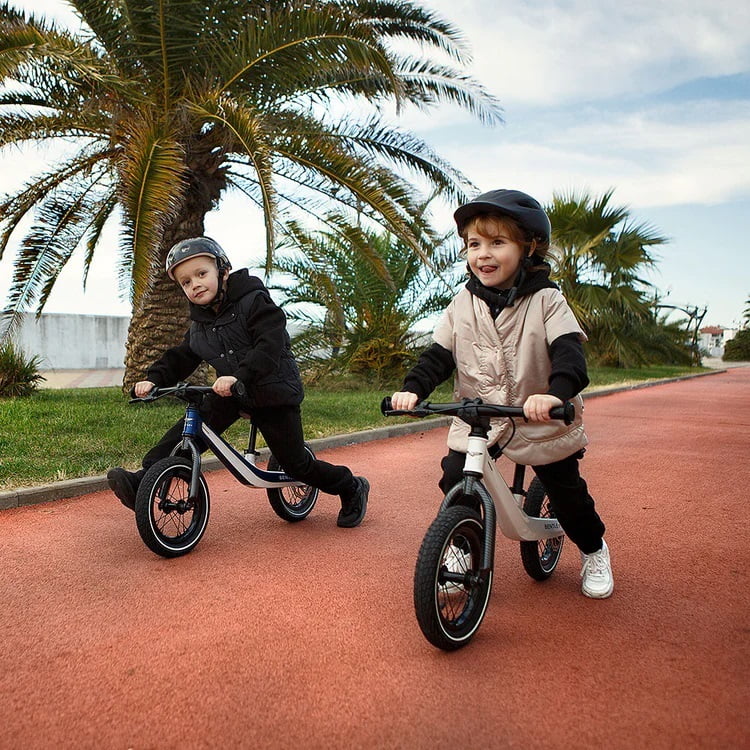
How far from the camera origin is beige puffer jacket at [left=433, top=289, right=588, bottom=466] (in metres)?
Answer: 3.04

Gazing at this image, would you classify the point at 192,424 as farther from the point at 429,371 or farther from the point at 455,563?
the point at 455,563

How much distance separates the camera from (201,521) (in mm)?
4316

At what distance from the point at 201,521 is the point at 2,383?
330 inches

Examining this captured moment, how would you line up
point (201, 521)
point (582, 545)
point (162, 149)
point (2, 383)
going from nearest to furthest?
point (582, 545)
point (201, 521)
point (162, 149)
point (2, 383)

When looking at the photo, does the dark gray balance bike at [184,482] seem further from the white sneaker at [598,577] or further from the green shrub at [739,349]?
the green shrub at [739,349]

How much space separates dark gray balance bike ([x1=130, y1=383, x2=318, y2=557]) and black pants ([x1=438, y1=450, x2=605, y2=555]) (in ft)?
4.23

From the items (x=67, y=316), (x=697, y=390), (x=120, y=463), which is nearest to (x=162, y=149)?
(x=120, y=463)

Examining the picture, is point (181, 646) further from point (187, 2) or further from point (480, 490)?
point (187, 2)

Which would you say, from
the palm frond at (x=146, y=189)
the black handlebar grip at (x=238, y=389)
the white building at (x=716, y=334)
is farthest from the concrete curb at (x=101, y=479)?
the white building at (x=716, y=334)

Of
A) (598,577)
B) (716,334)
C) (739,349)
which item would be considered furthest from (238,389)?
(716,334)

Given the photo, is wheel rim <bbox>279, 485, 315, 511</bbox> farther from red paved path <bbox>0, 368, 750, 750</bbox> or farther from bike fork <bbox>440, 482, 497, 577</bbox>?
A: bike fork <bbox>440, 482, 497, 577</bbox>

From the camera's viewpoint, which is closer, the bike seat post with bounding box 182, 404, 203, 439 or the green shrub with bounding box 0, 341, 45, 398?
the bike seat post with bounding box 182, 404, 203, 439

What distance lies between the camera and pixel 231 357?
4289 millimetres

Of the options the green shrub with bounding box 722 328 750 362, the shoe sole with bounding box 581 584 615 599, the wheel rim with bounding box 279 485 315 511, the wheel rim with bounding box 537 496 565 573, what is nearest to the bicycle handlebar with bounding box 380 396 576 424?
the wheel rim with bounding box 537 496 565 573
